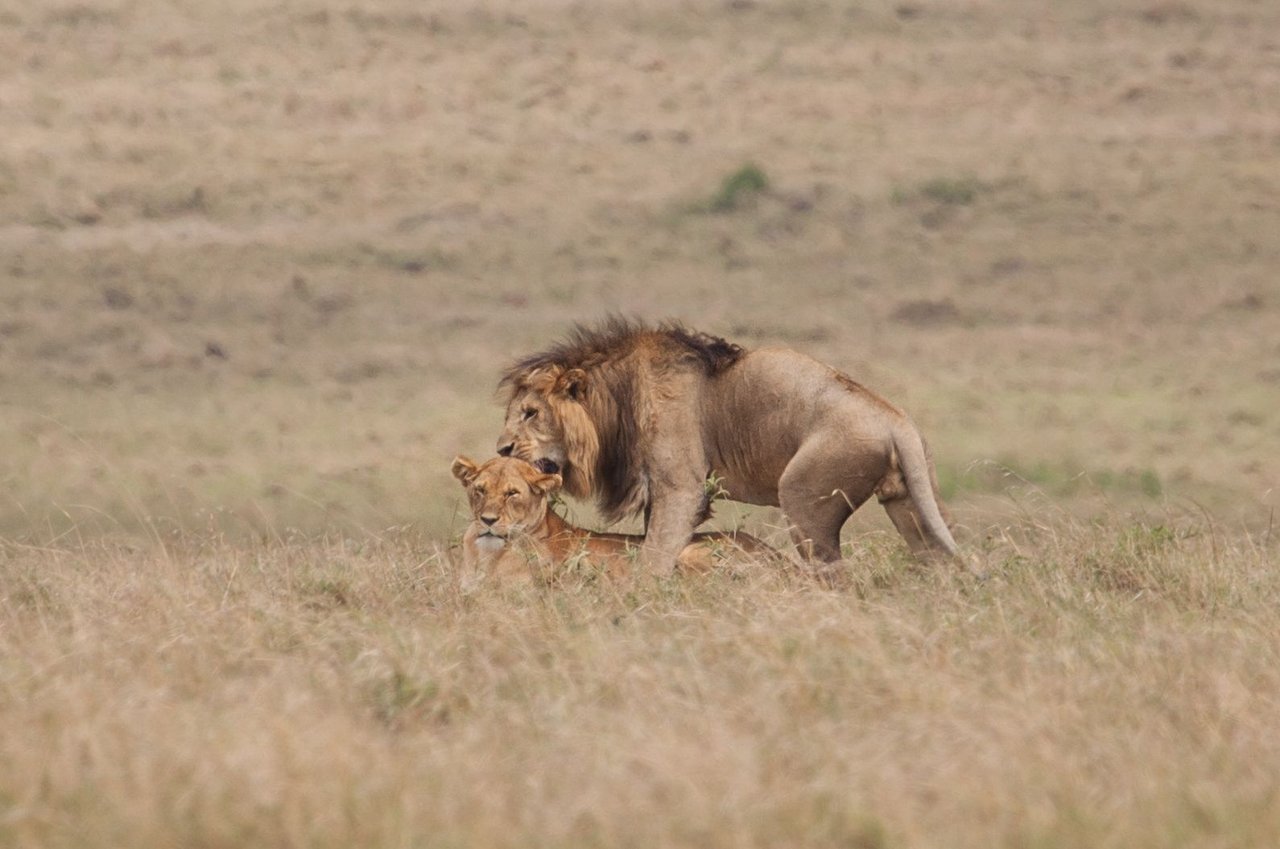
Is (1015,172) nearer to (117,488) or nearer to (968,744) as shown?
(117,488)

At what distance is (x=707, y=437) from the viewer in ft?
29.3

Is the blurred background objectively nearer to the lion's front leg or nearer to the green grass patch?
the green grass patch

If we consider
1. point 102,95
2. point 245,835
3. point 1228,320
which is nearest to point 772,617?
point 245,835

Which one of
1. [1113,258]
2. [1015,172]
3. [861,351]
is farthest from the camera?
[1015,172]

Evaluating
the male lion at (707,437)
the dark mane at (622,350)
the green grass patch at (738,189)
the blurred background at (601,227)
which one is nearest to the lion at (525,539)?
the male lion at (707,437)

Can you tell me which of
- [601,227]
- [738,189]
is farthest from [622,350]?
[738,189]

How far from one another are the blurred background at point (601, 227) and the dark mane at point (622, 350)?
6.26 m

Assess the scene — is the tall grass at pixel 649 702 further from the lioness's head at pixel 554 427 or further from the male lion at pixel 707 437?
the lioness's head at pixel 554 427

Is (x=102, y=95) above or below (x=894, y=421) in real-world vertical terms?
below

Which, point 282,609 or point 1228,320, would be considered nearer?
point 282,609

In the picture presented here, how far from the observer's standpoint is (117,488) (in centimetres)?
1719

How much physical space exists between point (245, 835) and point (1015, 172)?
26.5 m

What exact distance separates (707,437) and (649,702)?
265 cm

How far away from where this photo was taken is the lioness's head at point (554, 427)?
8.95 meters
